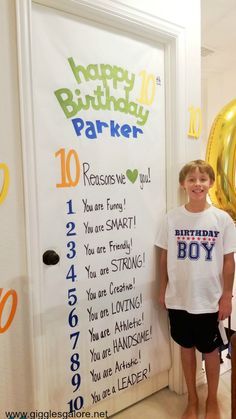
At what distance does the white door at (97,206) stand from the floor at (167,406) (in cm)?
5

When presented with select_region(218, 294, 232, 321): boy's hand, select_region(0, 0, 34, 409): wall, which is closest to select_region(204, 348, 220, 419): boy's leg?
select_region(218, 294, 232, 321): boy's hand

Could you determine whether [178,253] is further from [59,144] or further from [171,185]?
[59,144]

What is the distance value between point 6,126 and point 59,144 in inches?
9.3

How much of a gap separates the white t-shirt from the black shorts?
4cm

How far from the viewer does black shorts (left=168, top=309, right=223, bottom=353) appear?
1565mm

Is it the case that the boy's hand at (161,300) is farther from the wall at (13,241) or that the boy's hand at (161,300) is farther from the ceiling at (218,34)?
the ceiling at (218,34)

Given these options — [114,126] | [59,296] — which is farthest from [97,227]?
[114,126]

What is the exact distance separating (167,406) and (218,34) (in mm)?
2549

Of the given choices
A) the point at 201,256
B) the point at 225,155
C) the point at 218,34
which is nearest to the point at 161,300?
the point at 201,256

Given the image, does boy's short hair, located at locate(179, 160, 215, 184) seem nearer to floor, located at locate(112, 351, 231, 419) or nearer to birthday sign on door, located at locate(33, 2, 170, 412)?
birthday sign on door, located at locate(33, 2, 170, 412)

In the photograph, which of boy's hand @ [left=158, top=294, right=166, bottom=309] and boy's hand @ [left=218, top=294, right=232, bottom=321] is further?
boy's hand @ [left=158, top=294, right=166, bottom=309]

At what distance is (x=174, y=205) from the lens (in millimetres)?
1758

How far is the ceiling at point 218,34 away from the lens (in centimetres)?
209

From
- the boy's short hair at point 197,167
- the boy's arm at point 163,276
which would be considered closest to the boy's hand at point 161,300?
the boy's arm at point 163,276
